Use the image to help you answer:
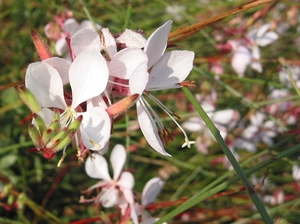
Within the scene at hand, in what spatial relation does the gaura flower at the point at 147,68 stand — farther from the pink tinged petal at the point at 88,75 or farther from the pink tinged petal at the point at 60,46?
the pink tinged petal at the point at 60,46

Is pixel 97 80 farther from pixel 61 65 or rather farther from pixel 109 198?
pixel 109 198

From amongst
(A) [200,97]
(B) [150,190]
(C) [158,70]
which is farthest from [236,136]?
(C) [158,70]

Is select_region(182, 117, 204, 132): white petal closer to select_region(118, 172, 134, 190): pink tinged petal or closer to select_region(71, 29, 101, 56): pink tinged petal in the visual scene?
select_region(118, 172, 134, 190): pink tinged petal

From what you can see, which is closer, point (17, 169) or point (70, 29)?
point (70, 29)

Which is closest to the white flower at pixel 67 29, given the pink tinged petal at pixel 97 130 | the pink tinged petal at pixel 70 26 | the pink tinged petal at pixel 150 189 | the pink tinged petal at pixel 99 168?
the pink tinged petal at pixel 70 26

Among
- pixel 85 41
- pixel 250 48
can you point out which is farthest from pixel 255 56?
pixel 85 41

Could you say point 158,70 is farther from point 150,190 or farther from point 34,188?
point 34,188
